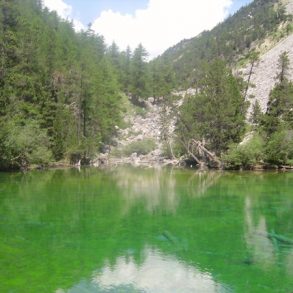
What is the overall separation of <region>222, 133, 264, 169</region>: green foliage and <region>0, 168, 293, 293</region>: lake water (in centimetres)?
1944

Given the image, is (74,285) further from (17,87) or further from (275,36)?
(275,36)

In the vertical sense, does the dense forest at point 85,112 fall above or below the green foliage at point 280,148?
above

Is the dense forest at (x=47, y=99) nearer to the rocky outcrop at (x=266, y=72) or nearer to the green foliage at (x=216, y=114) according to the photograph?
the green foliage at (x=216, y=114)

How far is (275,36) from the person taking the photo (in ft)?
409

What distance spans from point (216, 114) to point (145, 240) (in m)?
43.8

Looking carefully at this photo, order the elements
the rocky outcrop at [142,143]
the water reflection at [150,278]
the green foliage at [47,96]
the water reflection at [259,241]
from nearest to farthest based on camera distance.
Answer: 1. the water reflection at [150,278]
2. the water reflection at [259,241]
3. the green foliage at [47,96]
4. the rocky outcrop at [142,143]

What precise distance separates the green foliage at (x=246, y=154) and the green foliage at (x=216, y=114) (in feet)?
14.2

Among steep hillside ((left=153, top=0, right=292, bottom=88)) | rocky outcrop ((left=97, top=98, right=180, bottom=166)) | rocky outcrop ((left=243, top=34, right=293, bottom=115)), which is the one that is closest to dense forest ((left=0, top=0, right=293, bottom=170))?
rocky outcrop ((left=97, top=98, right=180, bottom=166))

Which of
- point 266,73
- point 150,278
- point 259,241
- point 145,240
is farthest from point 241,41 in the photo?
point 150,278

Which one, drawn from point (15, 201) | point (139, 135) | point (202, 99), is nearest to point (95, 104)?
point (139, 135)

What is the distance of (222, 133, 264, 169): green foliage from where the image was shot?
54.2 metres

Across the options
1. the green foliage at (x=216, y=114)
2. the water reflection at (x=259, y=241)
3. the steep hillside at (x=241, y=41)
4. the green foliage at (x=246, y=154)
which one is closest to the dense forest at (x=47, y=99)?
the green foliage at (x=216, y=114)

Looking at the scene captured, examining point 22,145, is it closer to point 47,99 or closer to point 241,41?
point 47,99

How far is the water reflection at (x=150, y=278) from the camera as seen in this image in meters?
12.9
